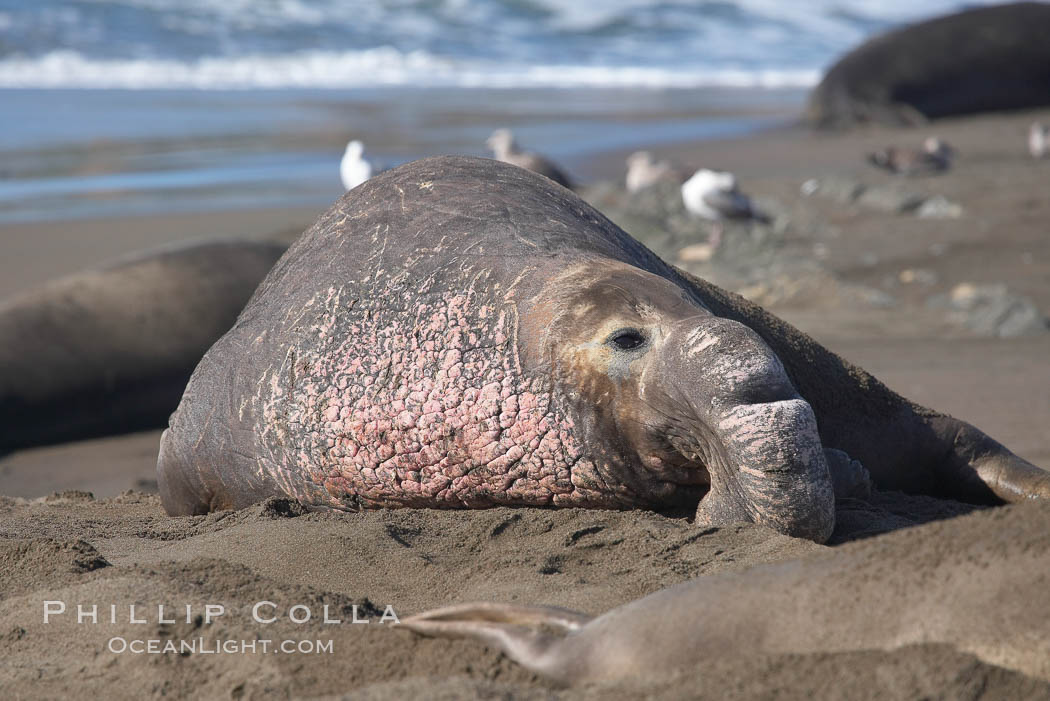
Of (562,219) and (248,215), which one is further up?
(562,219)

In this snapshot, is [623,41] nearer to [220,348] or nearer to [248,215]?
[248,215]

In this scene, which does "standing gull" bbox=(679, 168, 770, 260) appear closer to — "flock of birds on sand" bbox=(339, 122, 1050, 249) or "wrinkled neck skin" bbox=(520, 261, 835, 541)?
"flock of birds on sand" bbox=(339, 122, 1050, 249)

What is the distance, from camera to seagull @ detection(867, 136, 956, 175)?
12.6m

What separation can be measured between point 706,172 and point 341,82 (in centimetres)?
2078

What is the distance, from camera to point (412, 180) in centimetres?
394

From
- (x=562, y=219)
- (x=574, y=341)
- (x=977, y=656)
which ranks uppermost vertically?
(x=562, y=219)

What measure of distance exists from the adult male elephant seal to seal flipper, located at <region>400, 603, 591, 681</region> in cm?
73

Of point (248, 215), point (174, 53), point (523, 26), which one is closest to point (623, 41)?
point (523, 26)

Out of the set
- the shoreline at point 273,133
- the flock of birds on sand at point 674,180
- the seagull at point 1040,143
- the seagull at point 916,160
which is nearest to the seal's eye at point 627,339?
the flock of birds on sand at point 674,180

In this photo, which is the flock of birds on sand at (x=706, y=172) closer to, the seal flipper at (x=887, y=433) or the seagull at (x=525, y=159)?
the seagull at (x=525, y=159)

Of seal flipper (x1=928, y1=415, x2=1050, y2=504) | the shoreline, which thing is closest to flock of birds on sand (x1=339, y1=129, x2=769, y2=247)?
the shoreline

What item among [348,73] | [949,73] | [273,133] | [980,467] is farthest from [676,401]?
[348,73]

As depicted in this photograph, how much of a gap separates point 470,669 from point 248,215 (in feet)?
33.6

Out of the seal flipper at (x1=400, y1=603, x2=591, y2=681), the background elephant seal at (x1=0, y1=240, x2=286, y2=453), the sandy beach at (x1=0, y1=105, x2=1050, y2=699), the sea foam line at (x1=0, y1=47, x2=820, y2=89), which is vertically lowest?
the background elephant seal at (x1=0, y1=240, x2=286, y2=453)
